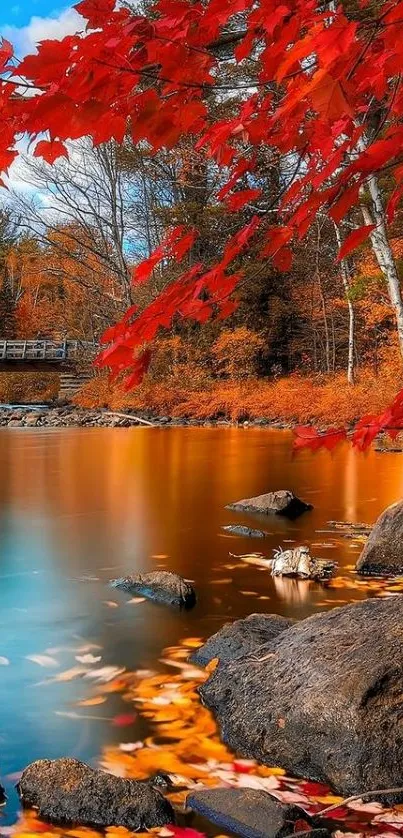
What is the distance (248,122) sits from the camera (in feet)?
8.63

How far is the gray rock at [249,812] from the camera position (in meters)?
2.69

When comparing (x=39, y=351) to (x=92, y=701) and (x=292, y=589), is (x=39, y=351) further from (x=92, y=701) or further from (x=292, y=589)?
(x=92, y=701)

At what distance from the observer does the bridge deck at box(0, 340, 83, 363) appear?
37.6 metres

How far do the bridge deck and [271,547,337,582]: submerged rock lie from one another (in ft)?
106

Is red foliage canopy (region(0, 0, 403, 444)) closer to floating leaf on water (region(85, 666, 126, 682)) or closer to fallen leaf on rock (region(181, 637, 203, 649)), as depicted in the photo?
floating leaf on water (region(85, 666, 126, 682))

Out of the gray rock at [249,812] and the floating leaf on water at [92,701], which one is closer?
the gray rock at [249,812]

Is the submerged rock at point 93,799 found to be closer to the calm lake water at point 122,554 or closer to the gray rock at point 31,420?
the calm lake water at point 122,554

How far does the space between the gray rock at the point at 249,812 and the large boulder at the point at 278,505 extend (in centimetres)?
679

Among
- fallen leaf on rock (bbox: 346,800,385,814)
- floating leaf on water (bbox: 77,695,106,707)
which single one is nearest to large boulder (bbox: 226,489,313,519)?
floating leaf on water (bbox: 77,695,106,707)

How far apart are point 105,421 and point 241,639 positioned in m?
24.4

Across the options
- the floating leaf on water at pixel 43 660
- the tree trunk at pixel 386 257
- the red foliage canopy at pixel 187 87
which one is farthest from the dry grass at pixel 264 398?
the red foliage canopy at pixel 187 87

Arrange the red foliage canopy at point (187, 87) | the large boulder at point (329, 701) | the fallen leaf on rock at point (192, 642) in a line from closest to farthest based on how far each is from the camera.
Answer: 1. the red foliage canopy at point (187, 87)
2. the large boulder at point (329, 701)
3. the fallen leaf on rock at point (192, 642)

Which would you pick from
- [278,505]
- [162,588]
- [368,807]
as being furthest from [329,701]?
[278,505]

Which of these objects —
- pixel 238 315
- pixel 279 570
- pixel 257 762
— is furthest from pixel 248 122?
pixel 238 315
